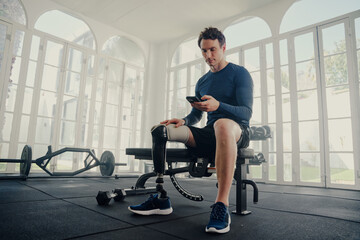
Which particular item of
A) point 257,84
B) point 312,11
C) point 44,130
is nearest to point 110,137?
point 44,130

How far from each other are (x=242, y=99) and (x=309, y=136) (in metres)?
2.86

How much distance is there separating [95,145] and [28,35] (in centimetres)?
234

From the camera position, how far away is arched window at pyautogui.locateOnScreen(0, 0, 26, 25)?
414 centimetres

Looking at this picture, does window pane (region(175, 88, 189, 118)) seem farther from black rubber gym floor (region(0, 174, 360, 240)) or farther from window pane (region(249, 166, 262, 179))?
black rubber gym floor (region(0, 174, 360, 240))

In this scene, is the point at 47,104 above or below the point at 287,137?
above

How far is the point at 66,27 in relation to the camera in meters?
4.89

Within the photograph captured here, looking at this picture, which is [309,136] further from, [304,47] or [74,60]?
[74,60]

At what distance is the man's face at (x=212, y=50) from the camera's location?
1.59 m

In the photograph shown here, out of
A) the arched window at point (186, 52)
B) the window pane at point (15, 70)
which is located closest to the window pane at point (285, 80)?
the arched window at point (186, 52)

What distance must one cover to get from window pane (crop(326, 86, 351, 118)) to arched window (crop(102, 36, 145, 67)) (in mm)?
4149

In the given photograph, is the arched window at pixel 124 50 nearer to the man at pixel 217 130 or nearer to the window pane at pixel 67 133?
the window pane at pixel 67 133

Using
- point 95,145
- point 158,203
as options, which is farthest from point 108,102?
point 158,203

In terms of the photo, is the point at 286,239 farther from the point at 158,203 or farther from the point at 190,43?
the point at 190,43

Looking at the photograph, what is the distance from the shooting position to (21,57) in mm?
4258
